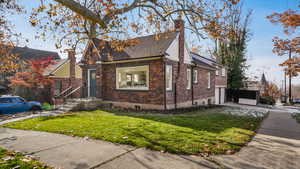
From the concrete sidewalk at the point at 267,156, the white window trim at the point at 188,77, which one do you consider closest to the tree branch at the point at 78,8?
the concrete sidewalk at the point at 267,156

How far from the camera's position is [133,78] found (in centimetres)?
1239

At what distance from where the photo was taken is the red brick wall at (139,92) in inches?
426

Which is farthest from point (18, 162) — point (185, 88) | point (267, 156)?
point (185, 88)

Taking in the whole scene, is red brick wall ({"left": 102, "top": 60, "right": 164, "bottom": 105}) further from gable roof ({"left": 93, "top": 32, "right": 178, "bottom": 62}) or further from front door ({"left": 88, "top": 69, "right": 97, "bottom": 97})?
front door ({"left": 88, "top": 69, "right": 97, "bottom": 97})

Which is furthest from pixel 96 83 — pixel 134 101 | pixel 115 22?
pixel 115 22

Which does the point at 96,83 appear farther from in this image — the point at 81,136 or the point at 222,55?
the point at 222,55

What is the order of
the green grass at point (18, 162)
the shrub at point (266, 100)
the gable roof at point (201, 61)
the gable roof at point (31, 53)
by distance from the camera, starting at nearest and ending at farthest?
1. the green grass at point (18, 162)
2. the gable roof at point (201, 61)
3. the shrub at point (266, 100)
4. the gable roof at point (31, 53)

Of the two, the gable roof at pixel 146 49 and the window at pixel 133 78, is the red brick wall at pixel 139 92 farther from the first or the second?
the gable roof at pixel 146 49

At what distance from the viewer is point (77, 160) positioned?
355cm

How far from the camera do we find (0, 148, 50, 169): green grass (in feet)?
10.5

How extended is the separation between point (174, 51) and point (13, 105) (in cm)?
1213

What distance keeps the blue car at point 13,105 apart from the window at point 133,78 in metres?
7.03

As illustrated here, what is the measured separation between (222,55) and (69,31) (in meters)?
23.9

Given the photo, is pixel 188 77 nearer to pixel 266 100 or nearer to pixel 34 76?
pixel 34 76
